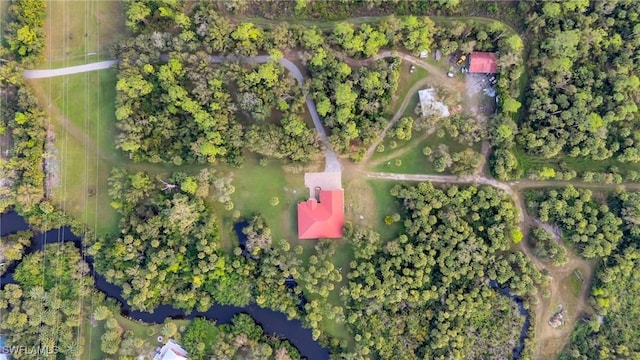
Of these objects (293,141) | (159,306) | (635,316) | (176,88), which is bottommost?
(159,306)

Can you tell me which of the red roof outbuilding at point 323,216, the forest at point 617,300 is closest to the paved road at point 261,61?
the red roof outbuilding at point 323,216

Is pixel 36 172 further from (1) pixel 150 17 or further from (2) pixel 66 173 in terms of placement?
(1) pixel 150 17

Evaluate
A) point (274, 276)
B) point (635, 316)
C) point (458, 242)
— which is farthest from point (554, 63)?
point (274, 276)

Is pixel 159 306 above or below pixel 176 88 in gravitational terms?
below

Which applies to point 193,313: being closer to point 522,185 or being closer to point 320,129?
point 320,129

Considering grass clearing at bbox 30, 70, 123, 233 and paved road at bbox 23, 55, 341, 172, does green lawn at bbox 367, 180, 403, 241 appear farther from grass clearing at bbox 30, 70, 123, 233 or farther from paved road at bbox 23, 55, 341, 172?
grass clearing at bbox 30, 70, 123, 233

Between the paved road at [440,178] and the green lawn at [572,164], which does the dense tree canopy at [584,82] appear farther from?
the paved road at [440,178]

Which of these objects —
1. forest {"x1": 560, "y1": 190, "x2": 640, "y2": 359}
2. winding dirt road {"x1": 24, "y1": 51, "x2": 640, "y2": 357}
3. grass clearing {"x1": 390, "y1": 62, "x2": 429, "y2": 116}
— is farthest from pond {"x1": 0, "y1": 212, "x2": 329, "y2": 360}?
forest {"x1": 560, "y1": 190, "x2": 640, "y2": 359}
